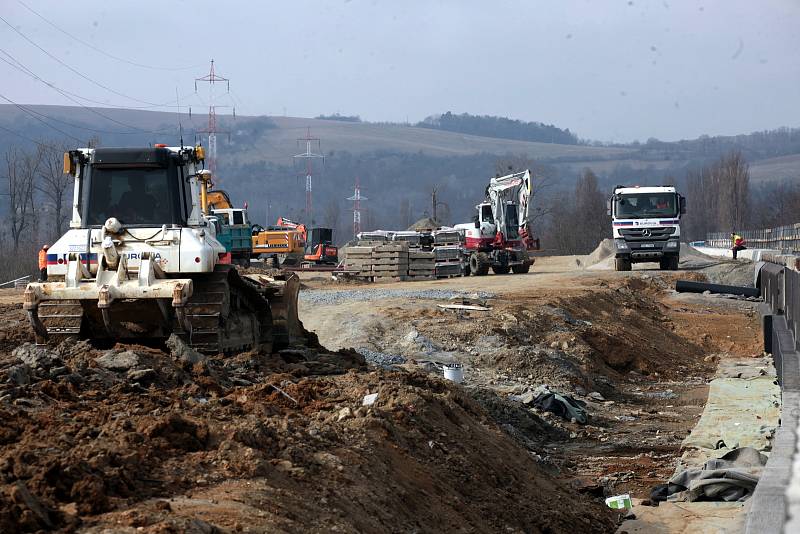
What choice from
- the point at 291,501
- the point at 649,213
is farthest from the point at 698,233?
the point at 291,501

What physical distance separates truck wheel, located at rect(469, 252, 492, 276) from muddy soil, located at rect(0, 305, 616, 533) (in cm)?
2620

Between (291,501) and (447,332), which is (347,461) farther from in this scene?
(447,332)

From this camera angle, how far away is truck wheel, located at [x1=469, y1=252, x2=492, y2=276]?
38875 millimetres

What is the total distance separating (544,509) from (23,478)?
15.9ft

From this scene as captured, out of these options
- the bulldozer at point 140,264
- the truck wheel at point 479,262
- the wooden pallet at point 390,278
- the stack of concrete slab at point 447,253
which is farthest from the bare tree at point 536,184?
the bulldozer at point 140,264

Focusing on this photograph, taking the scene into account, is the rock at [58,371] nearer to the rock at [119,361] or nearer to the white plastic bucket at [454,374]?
the rock at [119,361]

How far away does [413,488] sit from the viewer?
7922 millimetres

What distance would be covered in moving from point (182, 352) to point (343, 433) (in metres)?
3.80

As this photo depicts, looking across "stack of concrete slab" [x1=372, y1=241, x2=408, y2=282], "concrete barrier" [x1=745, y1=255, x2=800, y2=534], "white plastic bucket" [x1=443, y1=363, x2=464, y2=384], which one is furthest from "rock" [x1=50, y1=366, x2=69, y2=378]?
"stack of concrete slab" [x1=372, y1=241, x2=408, y2=282]

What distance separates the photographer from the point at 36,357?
1002cm

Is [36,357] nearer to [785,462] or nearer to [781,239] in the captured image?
[785,462]

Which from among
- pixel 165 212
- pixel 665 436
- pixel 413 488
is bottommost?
pixel 665 436

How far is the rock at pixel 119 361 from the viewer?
1029 cm

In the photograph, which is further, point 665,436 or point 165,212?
point 665,436
